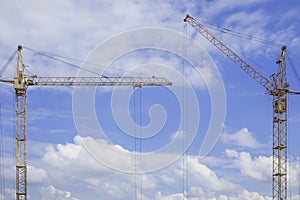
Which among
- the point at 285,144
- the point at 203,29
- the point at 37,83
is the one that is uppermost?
the point at 203,29

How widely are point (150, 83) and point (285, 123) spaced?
46165mm

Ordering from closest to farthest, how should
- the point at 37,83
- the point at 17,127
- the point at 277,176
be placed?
the point at 277,176
the point at 17,127
the point at 37,83

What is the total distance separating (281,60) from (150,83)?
42.6m

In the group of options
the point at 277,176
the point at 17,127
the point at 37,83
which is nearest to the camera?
the point at 277,176

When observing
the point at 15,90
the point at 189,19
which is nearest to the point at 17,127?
the point at 15,90

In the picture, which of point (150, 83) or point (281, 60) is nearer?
point (281, 60)

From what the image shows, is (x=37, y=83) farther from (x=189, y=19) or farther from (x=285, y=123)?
(x=285, y=123)

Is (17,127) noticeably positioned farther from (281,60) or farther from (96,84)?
(281,60)

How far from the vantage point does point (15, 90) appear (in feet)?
446

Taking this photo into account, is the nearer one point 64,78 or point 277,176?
point 277,176

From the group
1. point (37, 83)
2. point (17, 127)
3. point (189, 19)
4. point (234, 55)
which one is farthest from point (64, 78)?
point (234, 55)

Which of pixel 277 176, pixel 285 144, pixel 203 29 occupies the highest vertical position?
pixel 203 29

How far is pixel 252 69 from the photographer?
A: 137 metres

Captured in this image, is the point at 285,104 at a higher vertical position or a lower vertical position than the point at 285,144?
higher
